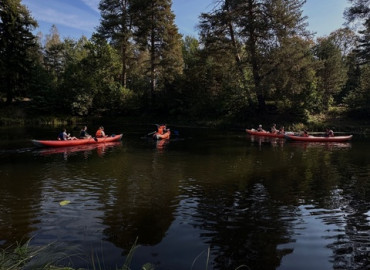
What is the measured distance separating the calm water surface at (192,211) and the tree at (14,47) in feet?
108

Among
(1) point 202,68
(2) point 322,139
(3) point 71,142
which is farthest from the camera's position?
(1) point 202,68

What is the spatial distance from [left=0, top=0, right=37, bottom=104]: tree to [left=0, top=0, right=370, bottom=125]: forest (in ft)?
0.43

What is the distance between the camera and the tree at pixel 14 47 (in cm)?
4491

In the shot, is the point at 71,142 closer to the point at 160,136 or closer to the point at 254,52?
the point at 160,136

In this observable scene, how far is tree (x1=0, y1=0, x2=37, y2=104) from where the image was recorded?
147ft

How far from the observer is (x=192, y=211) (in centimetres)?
911

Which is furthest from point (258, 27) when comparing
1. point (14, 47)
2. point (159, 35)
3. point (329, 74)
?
point (14, 47)

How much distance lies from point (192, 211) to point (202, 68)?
37.3m

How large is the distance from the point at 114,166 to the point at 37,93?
120 ft

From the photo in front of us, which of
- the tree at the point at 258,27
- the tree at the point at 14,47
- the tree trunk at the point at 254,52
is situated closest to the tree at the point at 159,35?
the tree at the point at 258,27

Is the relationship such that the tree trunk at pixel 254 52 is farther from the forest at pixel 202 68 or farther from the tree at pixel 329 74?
the tree at pixel 329 74

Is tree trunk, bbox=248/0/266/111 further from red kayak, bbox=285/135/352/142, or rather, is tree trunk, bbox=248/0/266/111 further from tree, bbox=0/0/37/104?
tree, bbox=0/0/37/104

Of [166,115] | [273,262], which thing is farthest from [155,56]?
[273,262]

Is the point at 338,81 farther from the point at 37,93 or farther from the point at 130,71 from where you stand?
the point at 37,93
